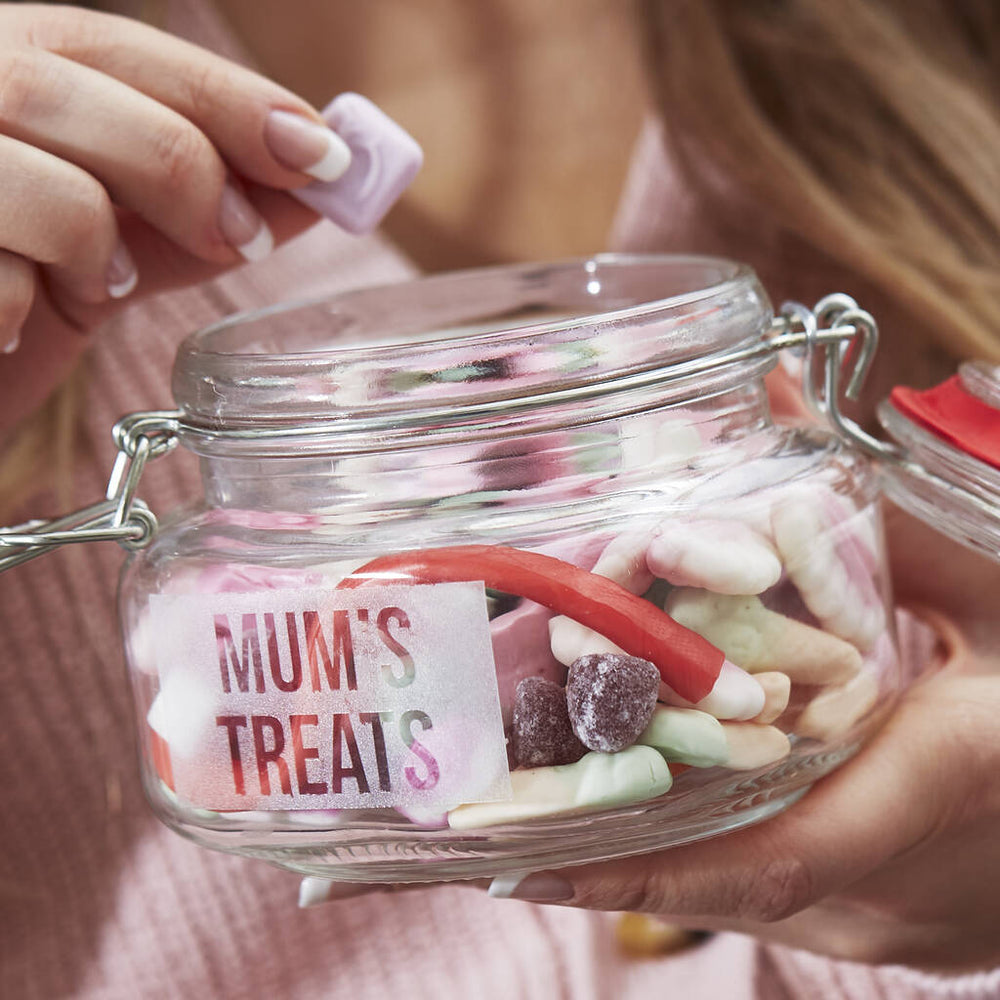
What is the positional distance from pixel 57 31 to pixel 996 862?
2.08ft

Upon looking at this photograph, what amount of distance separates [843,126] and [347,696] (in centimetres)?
87

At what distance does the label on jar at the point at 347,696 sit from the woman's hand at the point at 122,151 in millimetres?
189

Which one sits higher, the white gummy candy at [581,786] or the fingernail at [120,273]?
the fingernail at [120,273]

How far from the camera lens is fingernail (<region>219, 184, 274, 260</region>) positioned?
51 cm

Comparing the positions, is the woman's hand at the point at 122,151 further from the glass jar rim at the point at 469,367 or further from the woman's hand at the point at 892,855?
the woman's hand at the point at 892,855

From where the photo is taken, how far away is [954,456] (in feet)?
1.46

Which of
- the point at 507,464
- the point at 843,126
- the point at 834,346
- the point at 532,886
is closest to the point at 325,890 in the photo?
the point at 532,886

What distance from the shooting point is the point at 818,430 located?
0.48m

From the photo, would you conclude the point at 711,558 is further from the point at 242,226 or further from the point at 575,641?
the point at 242,226

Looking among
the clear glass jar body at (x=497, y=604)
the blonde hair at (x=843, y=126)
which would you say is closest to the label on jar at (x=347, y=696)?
the clear glass jar body at (x=497, y=604)

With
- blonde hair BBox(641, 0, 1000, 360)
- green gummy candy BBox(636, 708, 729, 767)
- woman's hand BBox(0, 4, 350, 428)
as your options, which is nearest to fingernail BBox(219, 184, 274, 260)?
woman's hand BBox(0, 4, 350, 428)

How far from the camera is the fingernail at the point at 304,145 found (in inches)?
18.6

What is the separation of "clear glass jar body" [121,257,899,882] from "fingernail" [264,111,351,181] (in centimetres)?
11

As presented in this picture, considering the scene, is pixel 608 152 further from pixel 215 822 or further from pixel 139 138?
pixel 215 822
